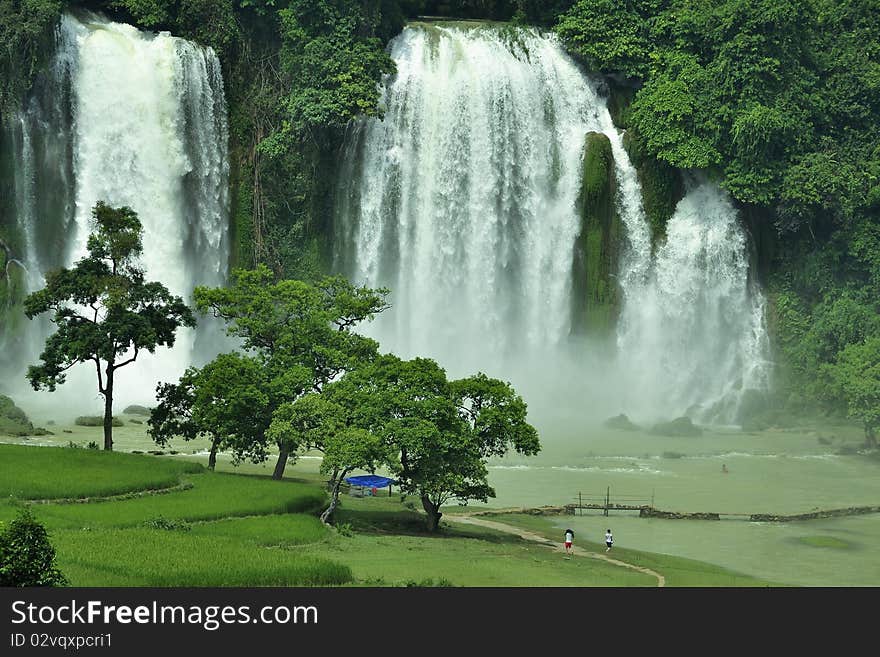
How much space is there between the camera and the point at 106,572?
1356 inches

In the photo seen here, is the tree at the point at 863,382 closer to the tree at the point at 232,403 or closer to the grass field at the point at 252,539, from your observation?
the grass field at the point at 252,539

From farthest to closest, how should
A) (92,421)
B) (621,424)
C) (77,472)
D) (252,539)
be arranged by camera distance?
(621,424) → (92,421) → (77,472) → (252,539)

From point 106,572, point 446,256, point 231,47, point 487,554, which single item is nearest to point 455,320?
point 446,256

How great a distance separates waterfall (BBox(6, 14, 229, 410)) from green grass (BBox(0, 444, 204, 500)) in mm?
19280

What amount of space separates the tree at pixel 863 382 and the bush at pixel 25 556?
1742 inches

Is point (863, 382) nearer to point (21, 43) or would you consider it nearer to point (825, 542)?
point (825, 542)

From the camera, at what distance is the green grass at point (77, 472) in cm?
4481

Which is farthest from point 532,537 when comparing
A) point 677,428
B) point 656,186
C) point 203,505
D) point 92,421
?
point 656,186

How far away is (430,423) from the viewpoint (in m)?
46.9

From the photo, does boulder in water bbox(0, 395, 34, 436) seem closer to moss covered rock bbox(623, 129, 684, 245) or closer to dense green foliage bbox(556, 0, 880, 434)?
moss covered rock bbox(623, 129, 684, 245)

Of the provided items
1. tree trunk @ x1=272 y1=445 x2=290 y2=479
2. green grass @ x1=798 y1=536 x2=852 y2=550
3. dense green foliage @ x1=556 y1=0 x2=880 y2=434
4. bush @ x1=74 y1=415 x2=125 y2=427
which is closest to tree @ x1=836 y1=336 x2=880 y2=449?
dense green foliage @ x1=556 y1=0 x2=880 y2=434

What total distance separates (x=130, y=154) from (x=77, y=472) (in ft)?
93.8

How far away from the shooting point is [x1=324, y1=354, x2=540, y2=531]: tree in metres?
46.8

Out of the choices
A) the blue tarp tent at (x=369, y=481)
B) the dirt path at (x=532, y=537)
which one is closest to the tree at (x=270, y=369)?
the blue tarp tent at (x=369, y=481)
